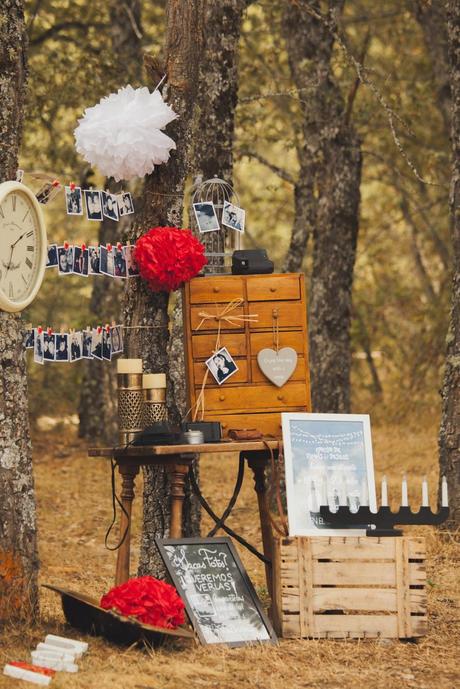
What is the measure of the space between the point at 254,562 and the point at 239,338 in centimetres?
260

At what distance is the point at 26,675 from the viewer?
4.59m

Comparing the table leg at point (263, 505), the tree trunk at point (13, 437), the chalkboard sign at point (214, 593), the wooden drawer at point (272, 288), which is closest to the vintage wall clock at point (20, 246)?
the tree trunk at point (13, 437)

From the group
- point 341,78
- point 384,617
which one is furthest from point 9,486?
point 341,78

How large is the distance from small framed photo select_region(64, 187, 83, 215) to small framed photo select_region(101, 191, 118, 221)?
141 millimetres

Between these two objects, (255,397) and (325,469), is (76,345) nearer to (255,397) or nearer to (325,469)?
(255,397)

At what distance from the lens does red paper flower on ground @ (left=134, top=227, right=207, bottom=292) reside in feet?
18.7

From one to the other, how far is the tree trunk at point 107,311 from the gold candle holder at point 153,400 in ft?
22.7

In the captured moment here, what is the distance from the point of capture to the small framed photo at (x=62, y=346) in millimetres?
5789

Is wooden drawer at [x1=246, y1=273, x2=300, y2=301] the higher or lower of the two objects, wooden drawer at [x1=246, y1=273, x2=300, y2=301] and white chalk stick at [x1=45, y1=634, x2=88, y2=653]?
the higher

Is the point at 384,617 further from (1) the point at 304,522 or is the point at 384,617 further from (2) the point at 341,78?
(2) the point at 341,78

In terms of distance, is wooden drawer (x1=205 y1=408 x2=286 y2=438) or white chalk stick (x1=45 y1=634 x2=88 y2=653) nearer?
white chalk stick (x1=45 y1=634 x2=88 y2=653)

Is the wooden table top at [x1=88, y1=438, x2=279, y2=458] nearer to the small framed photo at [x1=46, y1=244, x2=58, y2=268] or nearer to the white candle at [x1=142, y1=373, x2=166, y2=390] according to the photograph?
the white candle at [x1=142, y1=373, x2=166, y2=390]

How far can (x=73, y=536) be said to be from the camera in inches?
372

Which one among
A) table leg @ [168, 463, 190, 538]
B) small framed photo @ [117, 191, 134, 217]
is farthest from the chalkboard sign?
small framed photo @ [117, 191, 134, 217]
